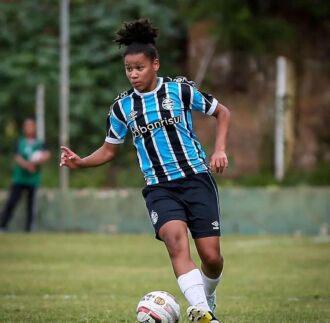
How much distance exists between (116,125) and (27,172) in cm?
1244

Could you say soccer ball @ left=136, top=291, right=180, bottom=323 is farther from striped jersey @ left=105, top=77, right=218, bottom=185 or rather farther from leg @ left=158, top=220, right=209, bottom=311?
striped jersey @ left=105, top=77, right=218, bottom=185

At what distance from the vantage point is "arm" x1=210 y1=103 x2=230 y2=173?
727 cm

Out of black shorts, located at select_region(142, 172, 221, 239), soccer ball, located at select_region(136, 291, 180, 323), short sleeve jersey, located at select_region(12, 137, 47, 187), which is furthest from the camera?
short sleeve jersey, located at select_region(12, 137, 47, 187)

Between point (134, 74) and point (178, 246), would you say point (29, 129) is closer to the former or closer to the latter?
point (134, 74)

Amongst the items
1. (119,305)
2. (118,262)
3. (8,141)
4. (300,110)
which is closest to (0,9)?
(8,141)

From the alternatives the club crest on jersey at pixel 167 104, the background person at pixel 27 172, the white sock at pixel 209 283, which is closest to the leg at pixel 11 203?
the background person at pixel 27 172

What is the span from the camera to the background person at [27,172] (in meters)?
20.0

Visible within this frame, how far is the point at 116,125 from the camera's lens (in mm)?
7859

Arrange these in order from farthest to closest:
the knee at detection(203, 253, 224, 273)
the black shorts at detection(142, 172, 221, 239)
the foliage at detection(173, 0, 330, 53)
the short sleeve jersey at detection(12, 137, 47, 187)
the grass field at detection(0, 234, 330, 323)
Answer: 1. the foliage at detection(173, 0, 330, 53)
2. the short sleeve jersey at detection(12, 137, 47, 187)
3. the grass field at detection(0, 234, 330, 323)
4. the knee at detection(203, 253, 224, 273)
5. the black shorts at detection(142, 172, 221, 239)

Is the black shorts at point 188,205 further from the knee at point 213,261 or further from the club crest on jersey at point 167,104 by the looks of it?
the club crest on jersey at point 167,104

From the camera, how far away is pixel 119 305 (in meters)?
9.39

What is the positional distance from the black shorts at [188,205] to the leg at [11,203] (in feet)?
41.7

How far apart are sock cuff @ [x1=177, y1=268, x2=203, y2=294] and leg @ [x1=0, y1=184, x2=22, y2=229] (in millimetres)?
13114

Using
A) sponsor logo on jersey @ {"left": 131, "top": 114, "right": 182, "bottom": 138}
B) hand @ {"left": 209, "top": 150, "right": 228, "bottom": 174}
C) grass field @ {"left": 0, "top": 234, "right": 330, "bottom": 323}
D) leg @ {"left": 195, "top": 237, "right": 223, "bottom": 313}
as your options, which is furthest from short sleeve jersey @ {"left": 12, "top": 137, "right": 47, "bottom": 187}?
hand @ {"left": 209, "top": 150, "right": 228, "bottom": 174}
